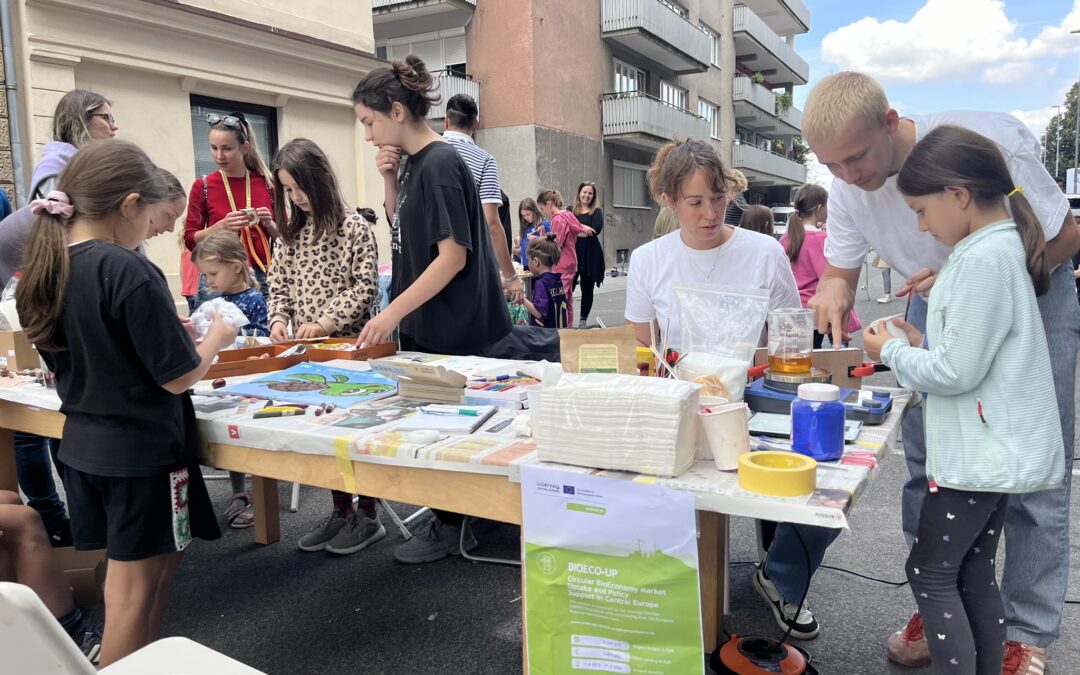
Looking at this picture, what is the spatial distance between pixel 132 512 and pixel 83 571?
3.66ft

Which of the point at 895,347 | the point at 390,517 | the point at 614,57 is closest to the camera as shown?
the point at 895,347

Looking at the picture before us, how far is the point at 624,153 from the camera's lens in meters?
20.8

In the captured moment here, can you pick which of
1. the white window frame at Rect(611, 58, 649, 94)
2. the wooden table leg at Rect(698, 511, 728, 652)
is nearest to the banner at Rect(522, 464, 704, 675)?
the wooden table leg at Rect(698, 511, 728, 652)

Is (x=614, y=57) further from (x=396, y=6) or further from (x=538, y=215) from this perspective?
(x=538, y=215)

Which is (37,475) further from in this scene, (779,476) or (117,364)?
(779,476)

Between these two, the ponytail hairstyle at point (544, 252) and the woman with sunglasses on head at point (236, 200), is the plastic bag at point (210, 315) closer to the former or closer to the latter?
the woman with sunglasses on head at point (236, 200)

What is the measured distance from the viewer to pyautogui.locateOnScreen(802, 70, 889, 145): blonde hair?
186 centimetres

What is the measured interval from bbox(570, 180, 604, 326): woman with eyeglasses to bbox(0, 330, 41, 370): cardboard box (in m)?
6.14

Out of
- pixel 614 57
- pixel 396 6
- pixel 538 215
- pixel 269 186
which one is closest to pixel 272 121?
pixel 538 215

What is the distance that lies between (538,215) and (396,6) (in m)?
8.78

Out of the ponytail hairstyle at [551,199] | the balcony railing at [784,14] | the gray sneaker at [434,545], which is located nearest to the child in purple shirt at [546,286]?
the ponytail hairstyle at [551,199]

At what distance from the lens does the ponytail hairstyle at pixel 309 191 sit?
2736mm

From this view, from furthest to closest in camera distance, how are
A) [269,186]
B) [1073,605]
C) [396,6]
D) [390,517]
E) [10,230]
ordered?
1. [396,6]
2. [269,186]
3. [390,517]
4. [10,230]
5. [1073,605]

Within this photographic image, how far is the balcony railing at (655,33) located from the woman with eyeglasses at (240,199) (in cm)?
1658
